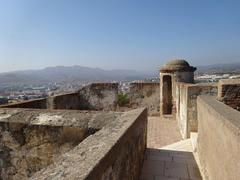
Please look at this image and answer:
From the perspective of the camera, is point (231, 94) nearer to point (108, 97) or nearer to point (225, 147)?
point (225, 147)

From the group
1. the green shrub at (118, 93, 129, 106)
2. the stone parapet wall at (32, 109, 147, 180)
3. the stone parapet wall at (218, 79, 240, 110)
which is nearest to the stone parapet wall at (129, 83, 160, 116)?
the green shrub at (118, 93, 129, 106)

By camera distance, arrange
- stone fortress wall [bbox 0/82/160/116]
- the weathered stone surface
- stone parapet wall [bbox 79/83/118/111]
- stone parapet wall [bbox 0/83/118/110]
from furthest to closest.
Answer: stone parapet wall [bbox 79/83/118/111] → stone parapet wall [bbox 0/83/118/110] → stone fortress wall [bbox 0/82/160/116] → the weathered stone surface

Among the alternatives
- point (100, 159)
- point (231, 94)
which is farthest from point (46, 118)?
point (231, 94)

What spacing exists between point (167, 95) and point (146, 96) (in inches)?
41.3

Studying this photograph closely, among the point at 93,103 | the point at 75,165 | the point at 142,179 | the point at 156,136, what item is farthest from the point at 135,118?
the point at 93,103

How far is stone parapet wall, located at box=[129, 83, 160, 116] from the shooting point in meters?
12.6

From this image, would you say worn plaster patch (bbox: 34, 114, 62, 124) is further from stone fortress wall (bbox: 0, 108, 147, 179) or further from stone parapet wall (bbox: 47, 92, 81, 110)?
stone parapet wall (bbox: 47, 92, 81, 110)

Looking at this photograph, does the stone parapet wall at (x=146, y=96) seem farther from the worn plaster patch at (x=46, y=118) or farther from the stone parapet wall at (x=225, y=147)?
the stone parapet wall at (x=225, y=147)

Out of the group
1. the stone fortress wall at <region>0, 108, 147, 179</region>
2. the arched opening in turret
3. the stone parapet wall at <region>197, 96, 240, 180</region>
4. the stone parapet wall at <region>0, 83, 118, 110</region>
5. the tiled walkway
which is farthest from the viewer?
the arched opening in turret

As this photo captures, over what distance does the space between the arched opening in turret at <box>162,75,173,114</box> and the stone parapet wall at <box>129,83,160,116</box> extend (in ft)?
1.46

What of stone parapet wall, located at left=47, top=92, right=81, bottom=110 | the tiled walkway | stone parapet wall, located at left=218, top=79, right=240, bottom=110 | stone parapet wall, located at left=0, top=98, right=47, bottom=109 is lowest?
the tiled walkway

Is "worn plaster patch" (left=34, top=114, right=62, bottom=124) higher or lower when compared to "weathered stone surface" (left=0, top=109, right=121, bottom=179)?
higher

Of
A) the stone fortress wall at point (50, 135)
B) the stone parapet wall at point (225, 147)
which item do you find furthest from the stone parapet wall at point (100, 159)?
the stone parapet wall at point (225, 147)

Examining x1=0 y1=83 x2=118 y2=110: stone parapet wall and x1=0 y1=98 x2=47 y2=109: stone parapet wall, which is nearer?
x1=0 y1=98 x2=47 y2=109: stone parapet wall
